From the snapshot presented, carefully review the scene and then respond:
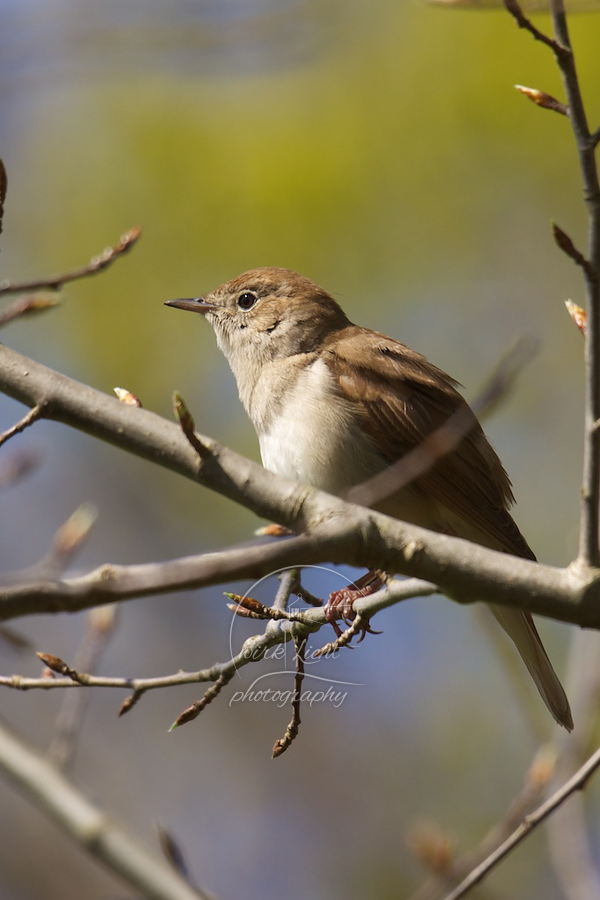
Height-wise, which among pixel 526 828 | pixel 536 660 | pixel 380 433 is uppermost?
pixel 380 433

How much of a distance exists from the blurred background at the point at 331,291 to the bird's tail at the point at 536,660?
3.61 metres

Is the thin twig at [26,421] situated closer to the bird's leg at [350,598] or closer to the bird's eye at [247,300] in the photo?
the bird's leg at [350,598]

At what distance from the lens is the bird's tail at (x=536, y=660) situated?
4625 millimetres

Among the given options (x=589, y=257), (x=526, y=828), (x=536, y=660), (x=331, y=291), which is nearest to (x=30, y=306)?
(x=589, y=257)

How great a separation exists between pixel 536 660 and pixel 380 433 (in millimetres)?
1253

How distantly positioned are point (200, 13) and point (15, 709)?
239 inches

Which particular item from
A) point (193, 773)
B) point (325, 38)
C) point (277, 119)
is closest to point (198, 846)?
point (193, 773)

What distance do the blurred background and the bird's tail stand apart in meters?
3.61

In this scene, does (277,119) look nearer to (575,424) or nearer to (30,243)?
(30,243)

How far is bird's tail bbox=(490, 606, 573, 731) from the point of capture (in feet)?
15.2

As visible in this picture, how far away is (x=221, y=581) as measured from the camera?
2107mm

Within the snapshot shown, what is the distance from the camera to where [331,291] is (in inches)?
330

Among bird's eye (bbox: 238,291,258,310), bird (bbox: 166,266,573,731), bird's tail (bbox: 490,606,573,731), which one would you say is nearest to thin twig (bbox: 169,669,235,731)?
bird (bbox: 166,266,573,731)

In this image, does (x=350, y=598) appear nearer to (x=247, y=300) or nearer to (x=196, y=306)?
(x=247, y=300)
